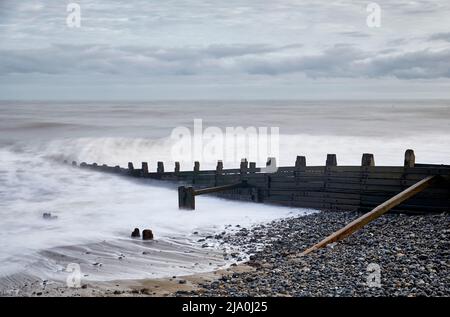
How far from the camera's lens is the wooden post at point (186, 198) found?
13.9m

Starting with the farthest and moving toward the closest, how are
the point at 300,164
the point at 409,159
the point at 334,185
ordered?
the point at 300,164
the point at 334,185
the point at 409,159

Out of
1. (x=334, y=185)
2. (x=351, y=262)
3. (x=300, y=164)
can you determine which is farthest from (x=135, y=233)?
(x=351, y=262)

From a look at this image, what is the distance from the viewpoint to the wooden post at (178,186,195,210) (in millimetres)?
13883

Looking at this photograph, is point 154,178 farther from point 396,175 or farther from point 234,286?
point 234,286

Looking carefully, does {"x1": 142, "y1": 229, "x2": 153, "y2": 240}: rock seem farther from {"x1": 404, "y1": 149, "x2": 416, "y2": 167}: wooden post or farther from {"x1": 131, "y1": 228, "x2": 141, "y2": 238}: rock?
{"x1": 404, "y1": 149, "x2": 416, "y2": 167}: wooden post

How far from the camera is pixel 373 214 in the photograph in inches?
386

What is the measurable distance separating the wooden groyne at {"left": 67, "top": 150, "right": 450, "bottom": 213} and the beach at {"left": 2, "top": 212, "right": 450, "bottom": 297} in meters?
0.91

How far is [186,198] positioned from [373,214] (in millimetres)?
5636

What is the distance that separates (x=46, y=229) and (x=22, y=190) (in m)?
6.29

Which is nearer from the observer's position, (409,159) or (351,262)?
(351,262)

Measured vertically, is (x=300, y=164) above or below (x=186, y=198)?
above

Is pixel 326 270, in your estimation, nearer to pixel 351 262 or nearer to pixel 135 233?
pixel 351 262

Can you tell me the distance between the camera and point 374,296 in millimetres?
6613

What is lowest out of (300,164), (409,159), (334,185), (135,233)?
(135,233)
